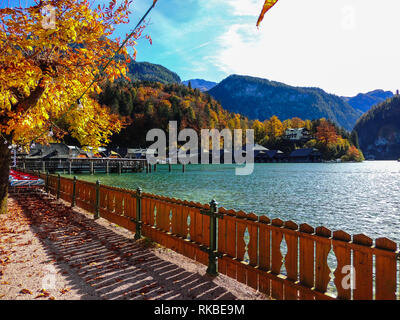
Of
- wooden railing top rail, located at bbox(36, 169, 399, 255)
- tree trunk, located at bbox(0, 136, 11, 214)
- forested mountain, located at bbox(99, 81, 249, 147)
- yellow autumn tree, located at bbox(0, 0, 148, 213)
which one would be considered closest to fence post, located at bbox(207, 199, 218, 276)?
wooden railing top rail, located at bbox(36, 169, 399, 255)

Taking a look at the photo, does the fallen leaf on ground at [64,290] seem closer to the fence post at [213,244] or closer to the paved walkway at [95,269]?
the paved walkway at [95,269]

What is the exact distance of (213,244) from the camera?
5574 mm

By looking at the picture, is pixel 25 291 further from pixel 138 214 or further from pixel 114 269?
pixel 138 214

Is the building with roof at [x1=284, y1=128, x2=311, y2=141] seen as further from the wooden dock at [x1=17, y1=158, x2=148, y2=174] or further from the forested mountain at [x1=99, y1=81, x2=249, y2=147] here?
the wooden dock at [x1=17, y1=158, x2=148, y2=174]

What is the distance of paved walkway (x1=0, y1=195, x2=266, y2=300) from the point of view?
15.3 ft

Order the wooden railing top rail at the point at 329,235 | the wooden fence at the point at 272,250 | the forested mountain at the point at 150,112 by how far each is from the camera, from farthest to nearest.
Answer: the forested mountain at the point at 150,112, the wooden fence at the point at 272,250, the wooden railing top rail at the point at 329,235

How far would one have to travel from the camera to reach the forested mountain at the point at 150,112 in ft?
430

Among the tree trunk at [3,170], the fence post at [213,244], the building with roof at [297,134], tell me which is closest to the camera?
the fence post at [213,244]

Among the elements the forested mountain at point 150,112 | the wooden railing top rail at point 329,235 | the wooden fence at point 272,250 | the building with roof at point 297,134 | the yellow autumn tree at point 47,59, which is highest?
the forested mountain at point 150,112

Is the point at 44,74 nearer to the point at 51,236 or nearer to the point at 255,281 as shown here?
the point at 51,236

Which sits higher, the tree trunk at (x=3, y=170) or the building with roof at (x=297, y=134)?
the building with roof at (x=297, y=134)

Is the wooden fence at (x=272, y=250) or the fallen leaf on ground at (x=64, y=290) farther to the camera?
the fallen leaf on ground at (x=64, y=290)

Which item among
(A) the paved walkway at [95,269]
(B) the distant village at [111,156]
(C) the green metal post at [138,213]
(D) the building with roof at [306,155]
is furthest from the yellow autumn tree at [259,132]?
(A) the paved walkway at [95,269]

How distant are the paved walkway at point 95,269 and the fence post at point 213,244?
0.56 feet
